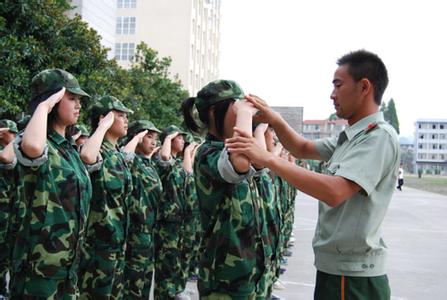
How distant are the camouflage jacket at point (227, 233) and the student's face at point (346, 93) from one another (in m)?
0.55

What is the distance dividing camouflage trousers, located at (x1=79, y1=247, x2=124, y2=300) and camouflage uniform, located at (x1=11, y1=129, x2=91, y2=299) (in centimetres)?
74

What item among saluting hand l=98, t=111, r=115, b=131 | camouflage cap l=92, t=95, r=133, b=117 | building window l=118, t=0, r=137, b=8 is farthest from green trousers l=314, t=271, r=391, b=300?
building window l=118, t=0, r=137, b=8

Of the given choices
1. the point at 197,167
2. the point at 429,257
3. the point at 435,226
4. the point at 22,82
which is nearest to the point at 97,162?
the point at 197,167

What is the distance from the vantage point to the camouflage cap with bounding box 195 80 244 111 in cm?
241

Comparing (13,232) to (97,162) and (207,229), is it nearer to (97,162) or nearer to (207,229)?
(97,162)

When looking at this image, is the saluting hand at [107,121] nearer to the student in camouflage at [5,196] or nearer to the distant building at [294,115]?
the student in camouflage at [5,196]

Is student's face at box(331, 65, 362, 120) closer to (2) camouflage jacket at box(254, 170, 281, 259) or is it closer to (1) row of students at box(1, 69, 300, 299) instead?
(1) row of students at box(1, 69, 300, 299)

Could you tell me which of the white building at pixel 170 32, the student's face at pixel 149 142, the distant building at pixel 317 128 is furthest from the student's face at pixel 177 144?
the distant building at pixel 317 128

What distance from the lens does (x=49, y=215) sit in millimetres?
2680

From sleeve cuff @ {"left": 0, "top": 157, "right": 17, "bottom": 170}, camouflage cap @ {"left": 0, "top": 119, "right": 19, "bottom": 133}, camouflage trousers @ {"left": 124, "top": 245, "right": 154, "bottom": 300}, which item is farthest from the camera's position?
camouflage cap @ {"left": 0, "top": 119, "right": 19, "bottom": 133}

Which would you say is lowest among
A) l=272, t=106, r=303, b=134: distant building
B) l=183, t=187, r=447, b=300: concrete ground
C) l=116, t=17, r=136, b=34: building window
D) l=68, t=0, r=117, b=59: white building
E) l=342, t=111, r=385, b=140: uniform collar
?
l=183, t=187, r=447, b=300: concrete ground

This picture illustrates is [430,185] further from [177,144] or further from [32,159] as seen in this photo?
[32,159]

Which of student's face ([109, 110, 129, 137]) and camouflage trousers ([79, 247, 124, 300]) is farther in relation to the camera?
student's face ([109, 110, 129, 137])

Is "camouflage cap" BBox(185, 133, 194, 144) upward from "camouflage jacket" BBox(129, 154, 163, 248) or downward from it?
upward
